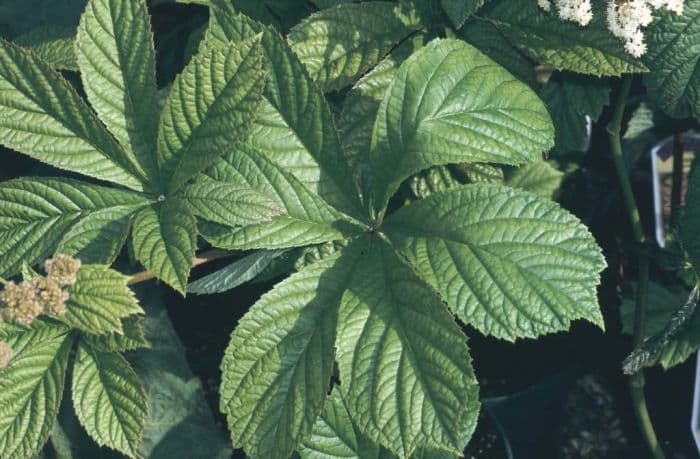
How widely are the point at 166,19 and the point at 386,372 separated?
1150mm

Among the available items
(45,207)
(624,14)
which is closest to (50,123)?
(45,207)

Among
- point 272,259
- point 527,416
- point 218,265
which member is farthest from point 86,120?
point 527,416

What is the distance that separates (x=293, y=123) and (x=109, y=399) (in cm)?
48

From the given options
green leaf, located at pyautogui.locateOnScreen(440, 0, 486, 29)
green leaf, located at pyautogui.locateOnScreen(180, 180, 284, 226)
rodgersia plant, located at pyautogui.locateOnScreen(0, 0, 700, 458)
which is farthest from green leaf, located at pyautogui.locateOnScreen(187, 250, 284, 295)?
green leaf, located at pyautogui.locateOnScreen(440, 0, 486, 29)

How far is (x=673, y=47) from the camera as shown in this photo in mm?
1374

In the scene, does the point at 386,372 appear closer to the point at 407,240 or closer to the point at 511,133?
the point at 407,240

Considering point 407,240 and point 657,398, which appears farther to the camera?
point 657,398

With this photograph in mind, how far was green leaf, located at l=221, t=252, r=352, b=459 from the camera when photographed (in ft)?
3.67

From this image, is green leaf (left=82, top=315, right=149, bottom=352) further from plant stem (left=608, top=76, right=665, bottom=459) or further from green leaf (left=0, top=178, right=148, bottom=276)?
plant stem (left=608, top=76, right=665, bottom=459)

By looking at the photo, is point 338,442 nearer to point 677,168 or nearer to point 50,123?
point 50,123

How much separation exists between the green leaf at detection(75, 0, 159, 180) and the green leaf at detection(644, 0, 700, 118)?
81cm

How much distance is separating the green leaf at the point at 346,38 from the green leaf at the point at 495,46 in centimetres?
10

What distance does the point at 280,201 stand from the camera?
1175 millimetres

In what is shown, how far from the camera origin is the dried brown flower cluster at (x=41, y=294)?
1.02 m
